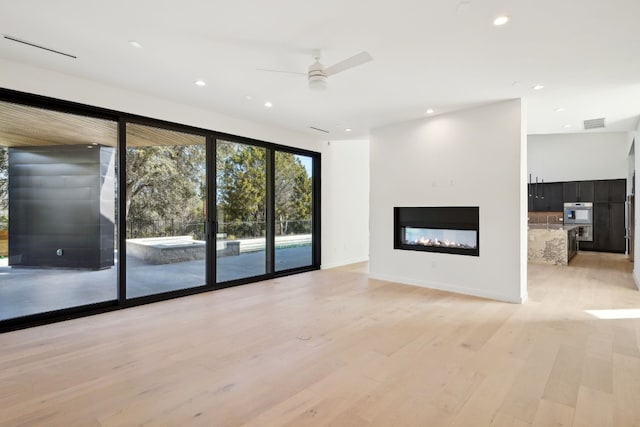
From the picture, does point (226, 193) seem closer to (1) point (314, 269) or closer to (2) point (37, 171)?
(1) point (314, 269)

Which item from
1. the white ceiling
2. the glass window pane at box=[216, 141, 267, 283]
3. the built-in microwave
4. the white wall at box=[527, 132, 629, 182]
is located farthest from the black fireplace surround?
the white wall at box=[527, 132, 629, 182]

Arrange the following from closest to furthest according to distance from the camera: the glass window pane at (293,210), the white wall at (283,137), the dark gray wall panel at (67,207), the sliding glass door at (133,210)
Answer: the white wall at (283,137) → the sliding glass door at (133,210) → the dark gray wall panel at (67,207) → the glass window pane at (293,210)

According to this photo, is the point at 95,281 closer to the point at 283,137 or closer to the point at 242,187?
the point at 242,187

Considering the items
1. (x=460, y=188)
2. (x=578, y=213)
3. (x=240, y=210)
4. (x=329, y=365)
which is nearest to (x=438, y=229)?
(x=460, y=188)

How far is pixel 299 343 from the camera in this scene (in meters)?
3.09

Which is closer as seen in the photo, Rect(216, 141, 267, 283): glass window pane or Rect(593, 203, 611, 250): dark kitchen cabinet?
Rect(216, 141, 267, 283): glass window pane

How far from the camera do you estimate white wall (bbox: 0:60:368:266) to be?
357 cm

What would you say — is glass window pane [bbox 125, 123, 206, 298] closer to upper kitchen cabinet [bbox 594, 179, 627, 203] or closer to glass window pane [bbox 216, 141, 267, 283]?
glass window pane [bbox 216, 141, 267, 283]

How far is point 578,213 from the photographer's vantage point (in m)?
9.95

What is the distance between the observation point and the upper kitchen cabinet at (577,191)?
9836 mm

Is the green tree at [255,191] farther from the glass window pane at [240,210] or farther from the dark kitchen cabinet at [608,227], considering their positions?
the dark kitchen cabinet at [608,227]

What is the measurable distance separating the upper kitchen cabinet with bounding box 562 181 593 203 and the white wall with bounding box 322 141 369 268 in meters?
6.72

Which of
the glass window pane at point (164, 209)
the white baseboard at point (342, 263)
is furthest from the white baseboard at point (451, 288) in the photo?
the glass window pane at point (164, 209)

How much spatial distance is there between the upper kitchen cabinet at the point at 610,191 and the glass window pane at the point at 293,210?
884 centimetres
